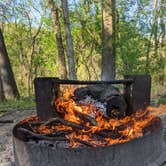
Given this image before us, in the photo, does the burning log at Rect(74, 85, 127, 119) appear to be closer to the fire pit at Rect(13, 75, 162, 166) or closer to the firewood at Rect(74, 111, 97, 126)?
the fire pit at Rect(13, 75, 162, 166)

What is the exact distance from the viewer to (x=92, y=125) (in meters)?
2.43

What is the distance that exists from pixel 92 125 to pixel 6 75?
611cm

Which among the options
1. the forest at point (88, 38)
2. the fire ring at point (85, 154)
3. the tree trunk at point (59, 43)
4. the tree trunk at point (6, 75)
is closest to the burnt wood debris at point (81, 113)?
the fire ring at point (85, 154)

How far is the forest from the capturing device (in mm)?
7766

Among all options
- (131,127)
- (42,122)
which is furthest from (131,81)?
(42,122)

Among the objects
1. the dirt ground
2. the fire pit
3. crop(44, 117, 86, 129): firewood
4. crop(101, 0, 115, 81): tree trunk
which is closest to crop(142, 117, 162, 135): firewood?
the fire pit

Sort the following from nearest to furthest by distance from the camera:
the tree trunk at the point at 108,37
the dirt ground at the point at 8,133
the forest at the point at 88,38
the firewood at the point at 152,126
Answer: the firewood at the point at 152,126
the dirt ground at the point at 8,133
the tree trunk at the point at 108,37
the forest at the point at 88,38

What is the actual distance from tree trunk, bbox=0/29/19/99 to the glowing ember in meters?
5.48


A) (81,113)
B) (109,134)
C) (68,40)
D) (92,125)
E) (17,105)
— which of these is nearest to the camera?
(109,134)

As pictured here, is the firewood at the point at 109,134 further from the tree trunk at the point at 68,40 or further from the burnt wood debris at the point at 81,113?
the tree trunk at the point at 68,40

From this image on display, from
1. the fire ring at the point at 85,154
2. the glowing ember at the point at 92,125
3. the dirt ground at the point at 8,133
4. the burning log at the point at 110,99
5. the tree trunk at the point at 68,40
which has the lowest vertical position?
the dirt ground at the point at 8,133

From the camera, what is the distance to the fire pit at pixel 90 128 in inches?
82.2

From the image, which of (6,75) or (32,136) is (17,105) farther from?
(32,136)

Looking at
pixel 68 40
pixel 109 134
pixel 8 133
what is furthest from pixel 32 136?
pixel 68 40
